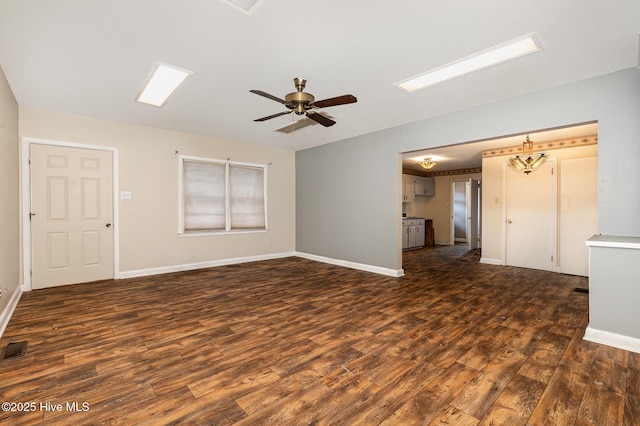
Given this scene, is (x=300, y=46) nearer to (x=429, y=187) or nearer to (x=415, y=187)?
(x=415, y=187)

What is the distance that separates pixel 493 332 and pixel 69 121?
21.0 feet

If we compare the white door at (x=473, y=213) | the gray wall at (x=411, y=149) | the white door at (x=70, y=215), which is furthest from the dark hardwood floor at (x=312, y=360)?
the white door at (x=473, y=213)

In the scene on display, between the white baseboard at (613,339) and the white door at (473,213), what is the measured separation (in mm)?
5731

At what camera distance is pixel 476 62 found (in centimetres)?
295

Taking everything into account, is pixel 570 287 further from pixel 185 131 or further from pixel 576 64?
pixel 185 131

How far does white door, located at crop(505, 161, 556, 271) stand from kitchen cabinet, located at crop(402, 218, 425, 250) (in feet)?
9.33

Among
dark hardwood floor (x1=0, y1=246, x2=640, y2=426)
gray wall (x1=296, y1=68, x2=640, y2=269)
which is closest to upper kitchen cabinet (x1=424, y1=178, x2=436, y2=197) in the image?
gray wall (x1=296, y1=68, x2=640, y2=269)

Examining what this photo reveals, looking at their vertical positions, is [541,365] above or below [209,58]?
below

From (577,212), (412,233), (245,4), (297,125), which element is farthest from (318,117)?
(412,233)

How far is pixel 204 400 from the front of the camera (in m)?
1.80

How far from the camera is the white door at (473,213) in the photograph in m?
8.07

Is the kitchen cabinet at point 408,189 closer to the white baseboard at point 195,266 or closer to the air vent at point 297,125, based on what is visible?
the white baseboard at point 195,266

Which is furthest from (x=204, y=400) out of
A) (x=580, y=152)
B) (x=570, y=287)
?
(x=580, y=152)

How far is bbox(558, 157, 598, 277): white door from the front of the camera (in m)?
5.14
